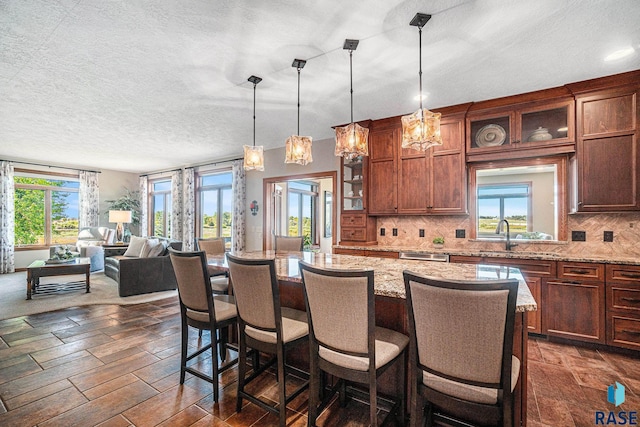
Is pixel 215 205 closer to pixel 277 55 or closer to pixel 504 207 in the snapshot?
pixel 277 55

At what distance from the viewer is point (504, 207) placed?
3.87 metres

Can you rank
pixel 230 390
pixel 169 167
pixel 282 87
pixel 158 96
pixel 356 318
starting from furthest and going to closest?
1. pixel 169 167
2. pixel 158 96
3. pixel 282 87
4. pixel 230 390
5. pixel 356 318

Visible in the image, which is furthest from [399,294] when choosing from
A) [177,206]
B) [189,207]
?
[177,206]

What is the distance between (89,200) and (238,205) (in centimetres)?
456

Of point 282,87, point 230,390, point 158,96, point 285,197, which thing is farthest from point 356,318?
point 285,197

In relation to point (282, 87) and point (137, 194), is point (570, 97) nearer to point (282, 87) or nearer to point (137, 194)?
point (282, 87)

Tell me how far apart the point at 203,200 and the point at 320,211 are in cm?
314

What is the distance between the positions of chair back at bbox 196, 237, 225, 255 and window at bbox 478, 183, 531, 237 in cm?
346

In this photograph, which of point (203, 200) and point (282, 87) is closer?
point (282, 87)

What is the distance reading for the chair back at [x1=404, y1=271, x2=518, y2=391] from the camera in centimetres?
112

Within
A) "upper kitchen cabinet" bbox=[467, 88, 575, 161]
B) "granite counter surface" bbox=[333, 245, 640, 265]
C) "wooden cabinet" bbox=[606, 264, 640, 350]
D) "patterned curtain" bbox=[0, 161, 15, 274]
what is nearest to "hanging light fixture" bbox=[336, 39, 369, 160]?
A: "granite counter surface" bbox=[333, 245, 640, 265]

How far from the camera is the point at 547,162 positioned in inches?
140

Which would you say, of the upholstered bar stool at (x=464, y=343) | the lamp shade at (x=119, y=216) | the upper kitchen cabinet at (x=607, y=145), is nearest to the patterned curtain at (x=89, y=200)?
the lamp shade at (x=119, y=216)

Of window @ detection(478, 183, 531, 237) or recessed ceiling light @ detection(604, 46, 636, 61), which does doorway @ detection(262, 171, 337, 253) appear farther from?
recessed ceiling light @ detection(604, 46, 636, 61)
